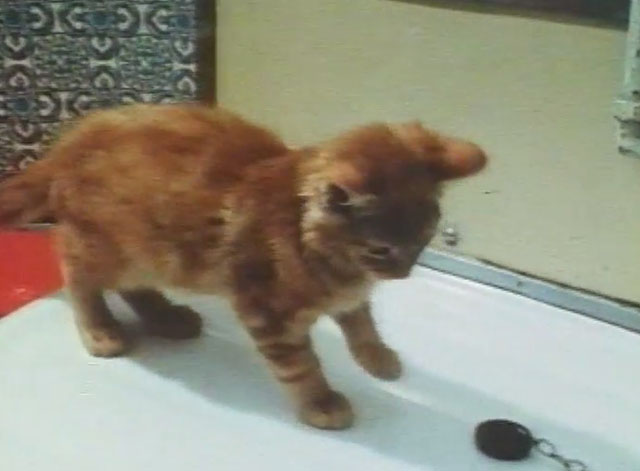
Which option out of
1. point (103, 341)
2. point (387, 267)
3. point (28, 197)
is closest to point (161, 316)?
point (103, 341)

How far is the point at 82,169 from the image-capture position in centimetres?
105

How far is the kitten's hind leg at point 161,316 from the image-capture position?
116cm

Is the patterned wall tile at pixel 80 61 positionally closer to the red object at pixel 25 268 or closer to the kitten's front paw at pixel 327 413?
the red object at pixel 25 268

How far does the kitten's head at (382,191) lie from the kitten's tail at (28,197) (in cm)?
32

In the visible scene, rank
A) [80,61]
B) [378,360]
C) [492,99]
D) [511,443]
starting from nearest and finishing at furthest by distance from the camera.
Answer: [511,443] < [378,360] < [492,99] < [80,61]

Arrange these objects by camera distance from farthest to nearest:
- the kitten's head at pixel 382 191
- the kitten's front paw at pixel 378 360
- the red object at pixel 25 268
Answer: the red object at pixel 25 268
the kitten's front paw at pixel 378 360
the kitten's head at pixel 382 191

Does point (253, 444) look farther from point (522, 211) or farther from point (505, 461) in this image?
point (522, 211)

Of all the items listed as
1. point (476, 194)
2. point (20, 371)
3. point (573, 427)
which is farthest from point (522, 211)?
point (20, 371)

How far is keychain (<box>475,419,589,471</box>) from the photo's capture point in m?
0.99

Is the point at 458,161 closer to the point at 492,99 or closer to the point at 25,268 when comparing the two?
the point at 492,99

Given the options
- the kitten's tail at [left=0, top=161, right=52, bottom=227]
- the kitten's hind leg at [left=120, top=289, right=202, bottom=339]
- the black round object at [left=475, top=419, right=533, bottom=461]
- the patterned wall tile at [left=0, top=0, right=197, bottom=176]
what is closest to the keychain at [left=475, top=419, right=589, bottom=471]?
the black round object at [left=475, top=419, right=533, bottom=461]

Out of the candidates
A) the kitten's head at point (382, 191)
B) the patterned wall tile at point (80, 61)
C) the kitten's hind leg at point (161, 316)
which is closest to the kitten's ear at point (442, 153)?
the kitten's head at point (382, 191)

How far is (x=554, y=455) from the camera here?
997mm

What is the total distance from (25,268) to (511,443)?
0.64 meters
